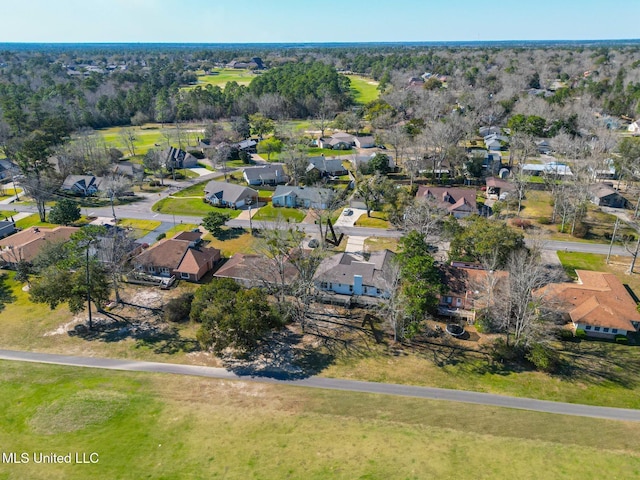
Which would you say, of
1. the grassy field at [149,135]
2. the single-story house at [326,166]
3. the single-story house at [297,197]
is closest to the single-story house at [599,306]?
the single-story house at [297,197]

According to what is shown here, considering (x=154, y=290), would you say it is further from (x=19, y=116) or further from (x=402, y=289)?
(x=19, y=116)

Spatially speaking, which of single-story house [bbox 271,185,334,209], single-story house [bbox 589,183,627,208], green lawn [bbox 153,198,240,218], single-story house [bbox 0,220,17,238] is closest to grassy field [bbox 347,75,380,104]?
single-story house [bbox 271,185,334,209]

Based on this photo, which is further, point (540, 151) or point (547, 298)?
point (540, 151)

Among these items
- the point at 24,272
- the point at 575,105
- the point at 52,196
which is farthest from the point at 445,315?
the point at 575,105

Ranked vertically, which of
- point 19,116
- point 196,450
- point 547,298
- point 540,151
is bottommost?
point 196,450

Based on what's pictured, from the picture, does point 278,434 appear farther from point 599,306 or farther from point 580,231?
point 580,231

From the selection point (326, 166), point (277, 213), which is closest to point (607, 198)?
point (326, 166)
